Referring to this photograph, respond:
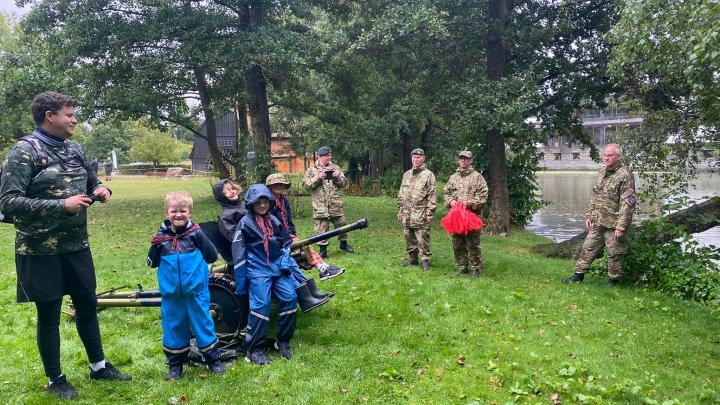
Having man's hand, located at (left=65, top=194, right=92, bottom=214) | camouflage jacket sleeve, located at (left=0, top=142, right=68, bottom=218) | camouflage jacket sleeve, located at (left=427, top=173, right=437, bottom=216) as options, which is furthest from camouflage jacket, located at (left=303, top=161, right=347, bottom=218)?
camouflage jacket sleeve, located at (left=0, top=142, right=68, bottom=218)

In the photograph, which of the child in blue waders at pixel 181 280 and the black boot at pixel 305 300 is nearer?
the child in blue waders at pixel 181 280

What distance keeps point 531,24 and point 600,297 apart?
324 inches

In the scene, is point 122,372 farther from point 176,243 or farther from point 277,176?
point 277,176

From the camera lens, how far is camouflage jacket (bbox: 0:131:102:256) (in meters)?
3.93

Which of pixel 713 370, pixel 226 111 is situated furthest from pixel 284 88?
pixel 713 370

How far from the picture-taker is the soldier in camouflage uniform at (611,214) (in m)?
7.75

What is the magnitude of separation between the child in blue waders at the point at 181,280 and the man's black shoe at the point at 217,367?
13cm

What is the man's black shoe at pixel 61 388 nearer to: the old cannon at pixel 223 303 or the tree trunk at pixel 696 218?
the old cannon at pixel 223 303

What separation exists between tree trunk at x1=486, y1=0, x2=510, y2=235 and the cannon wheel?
31.7ft

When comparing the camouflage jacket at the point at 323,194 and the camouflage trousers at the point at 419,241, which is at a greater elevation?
the camouflage jacket at the point at 323,194

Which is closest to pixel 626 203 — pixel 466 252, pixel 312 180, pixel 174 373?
pixel 466 252

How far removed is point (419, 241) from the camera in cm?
901

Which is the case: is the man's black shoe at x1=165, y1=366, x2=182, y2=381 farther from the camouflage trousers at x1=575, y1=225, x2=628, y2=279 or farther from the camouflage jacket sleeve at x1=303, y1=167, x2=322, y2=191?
the camouflage trousers at x1=575, y1=225, x2=628, y2=279

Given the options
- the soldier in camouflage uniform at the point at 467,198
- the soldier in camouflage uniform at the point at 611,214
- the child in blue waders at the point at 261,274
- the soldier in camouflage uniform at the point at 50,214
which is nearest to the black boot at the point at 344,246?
the soldier in camouflage uniform at the point at 467,198
